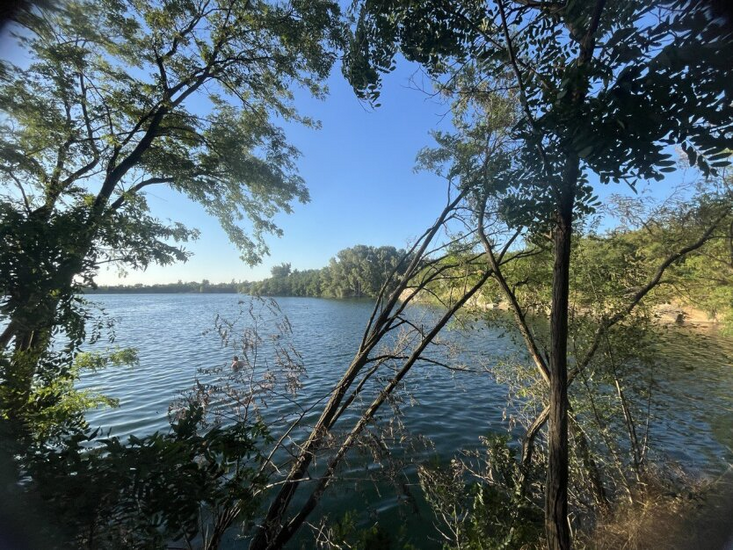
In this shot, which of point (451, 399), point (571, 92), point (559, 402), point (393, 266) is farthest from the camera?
point (451, 399)

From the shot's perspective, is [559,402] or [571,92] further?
[559,402]

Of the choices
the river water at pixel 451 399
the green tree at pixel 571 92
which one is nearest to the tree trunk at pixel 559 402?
the green tree at pixel 571 92

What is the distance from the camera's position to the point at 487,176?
140 inches

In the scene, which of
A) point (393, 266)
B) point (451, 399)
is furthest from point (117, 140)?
point (451, 399)

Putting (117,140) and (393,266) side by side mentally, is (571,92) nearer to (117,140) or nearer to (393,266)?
(393,266)

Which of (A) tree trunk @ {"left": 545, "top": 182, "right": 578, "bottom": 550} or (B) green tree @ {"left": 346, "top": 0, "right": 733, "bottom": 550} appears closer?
(B) green tree @ {"left": 346, "top": 0, "right": 733, "bottom": 550}

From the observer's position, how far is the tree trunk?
240 cm

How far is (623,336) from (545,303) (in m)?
1.21

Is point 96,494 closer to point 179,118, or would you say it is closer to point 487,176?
point 487,176

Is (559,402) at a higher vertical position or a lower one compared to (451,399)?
higher

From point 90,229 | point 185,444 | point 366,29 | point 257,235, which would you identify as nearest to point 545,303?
point 366,29

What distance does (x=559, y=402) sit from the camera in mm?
2520

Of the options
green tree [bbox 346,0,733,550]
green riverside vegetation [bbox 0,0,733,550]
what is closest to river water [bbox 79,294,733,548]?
green riverside vegetation [bbox 0,0,733,550]

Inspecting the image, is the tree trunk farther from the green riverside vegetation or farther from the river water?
the river water
